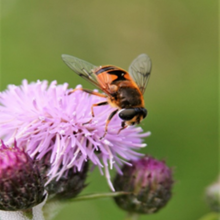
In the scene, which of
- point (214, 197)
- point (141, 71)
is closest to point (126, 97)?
point (141, 71)

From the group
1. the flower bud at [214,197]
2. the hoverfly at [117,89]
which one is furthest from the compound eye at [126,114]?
the flower bud at [214,197]

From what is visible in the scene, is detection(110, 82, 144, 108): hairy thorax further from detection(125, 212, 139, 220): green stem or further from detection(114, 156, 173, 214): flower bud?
detection(125, 212, 139, 220): green stem

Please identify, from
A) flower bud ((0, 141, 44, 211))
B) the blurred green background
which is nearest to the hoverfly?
flower bud ((0, 141, 44, 211))

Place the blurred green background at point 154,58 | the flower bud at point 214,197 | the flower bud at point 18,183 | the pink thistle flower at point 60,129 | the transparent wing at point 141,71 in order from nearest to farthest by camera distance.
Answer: the flower bud at point 18,183, the pink thistle flower at point 60,129, the transparent wing at point 141,71, the flower bud at point 214,197, the blurred green background at point 154,58

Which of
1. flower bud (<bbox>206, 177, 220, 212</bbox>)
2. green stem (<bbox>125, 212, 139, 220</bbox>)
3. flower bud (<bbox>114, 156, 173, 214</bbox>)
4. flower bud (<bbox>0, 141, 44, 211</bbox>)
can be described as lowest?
flower bud (<bbox>206, 177, 220, 212</bbox>)

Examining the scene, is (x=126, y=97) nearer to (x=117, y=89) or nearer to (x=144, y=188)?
(x=117, y=89)

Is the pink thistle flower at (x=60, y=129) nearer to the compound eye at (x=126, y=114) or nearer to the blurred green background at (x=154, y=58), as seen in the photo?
the compound eye at (x=126, y=114)

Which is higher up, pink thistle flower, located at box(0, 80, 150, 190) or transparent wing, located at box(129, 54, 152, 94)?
transparent wing, located at box(129, 54, 152, 94)
